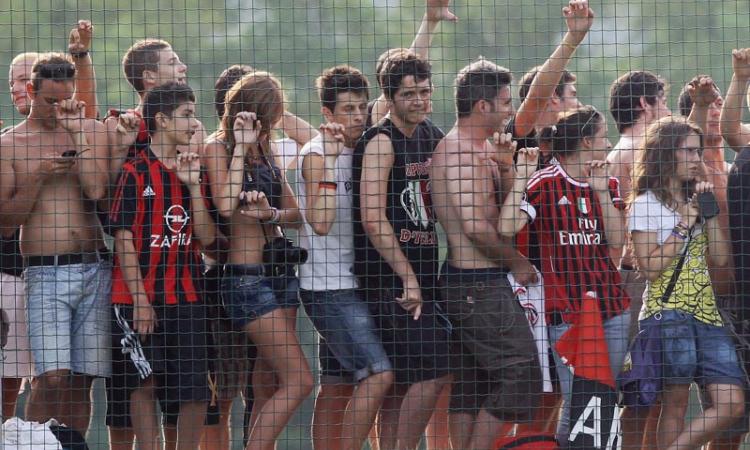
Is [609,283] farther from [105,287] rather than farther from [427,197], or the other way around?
[105,287]

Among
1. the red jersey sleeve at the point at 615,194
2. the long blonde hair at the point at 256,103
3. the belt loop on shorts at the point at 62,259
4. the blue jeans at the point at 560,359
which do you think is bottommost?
the blue jeans at the point at 560,359

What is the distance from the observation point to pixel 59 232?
5375 mm

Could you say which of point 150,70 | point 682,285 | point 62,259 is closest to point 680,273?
point 682,285

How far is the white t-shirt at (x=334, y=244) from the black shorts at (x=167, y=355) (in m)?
0.48

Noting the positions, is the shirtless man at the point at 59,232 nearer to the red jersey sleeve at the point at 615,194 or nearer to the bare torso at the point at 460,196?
the bare torso at the point at 460,196

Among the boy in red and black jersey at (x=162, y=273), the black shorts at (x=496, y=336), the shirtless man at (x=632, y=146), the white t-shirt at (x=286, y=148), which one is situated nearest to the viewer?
the boy in red and black jersey at (x=162, y=273)

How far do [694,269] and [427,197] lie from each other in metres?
1.13

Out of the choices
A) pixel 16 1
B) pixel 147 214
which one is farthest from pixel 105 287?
pixel 16 1

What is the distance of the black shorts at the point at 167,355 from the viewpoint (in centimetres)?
526

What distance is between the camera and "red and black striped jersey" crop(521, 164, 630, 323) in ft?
17.7

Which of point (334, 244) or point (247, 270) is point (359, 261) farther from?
point (247, 270)

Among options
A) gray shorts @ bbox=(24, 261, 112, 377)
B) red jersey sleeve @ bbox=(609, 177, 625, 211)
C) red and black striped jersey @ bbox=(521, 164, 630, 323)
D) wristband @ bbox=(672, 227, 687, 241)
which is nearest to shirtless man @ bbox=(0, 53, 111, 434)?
gray shorts @ bbox=(24, 261, 112, 377)

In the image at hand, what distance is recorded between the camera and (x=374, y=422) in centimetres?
547

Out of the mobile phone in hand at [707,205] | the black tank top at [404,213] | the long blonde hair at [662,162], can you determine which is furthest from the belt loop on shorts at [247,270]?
the mobile phone in hand at [707,205]
